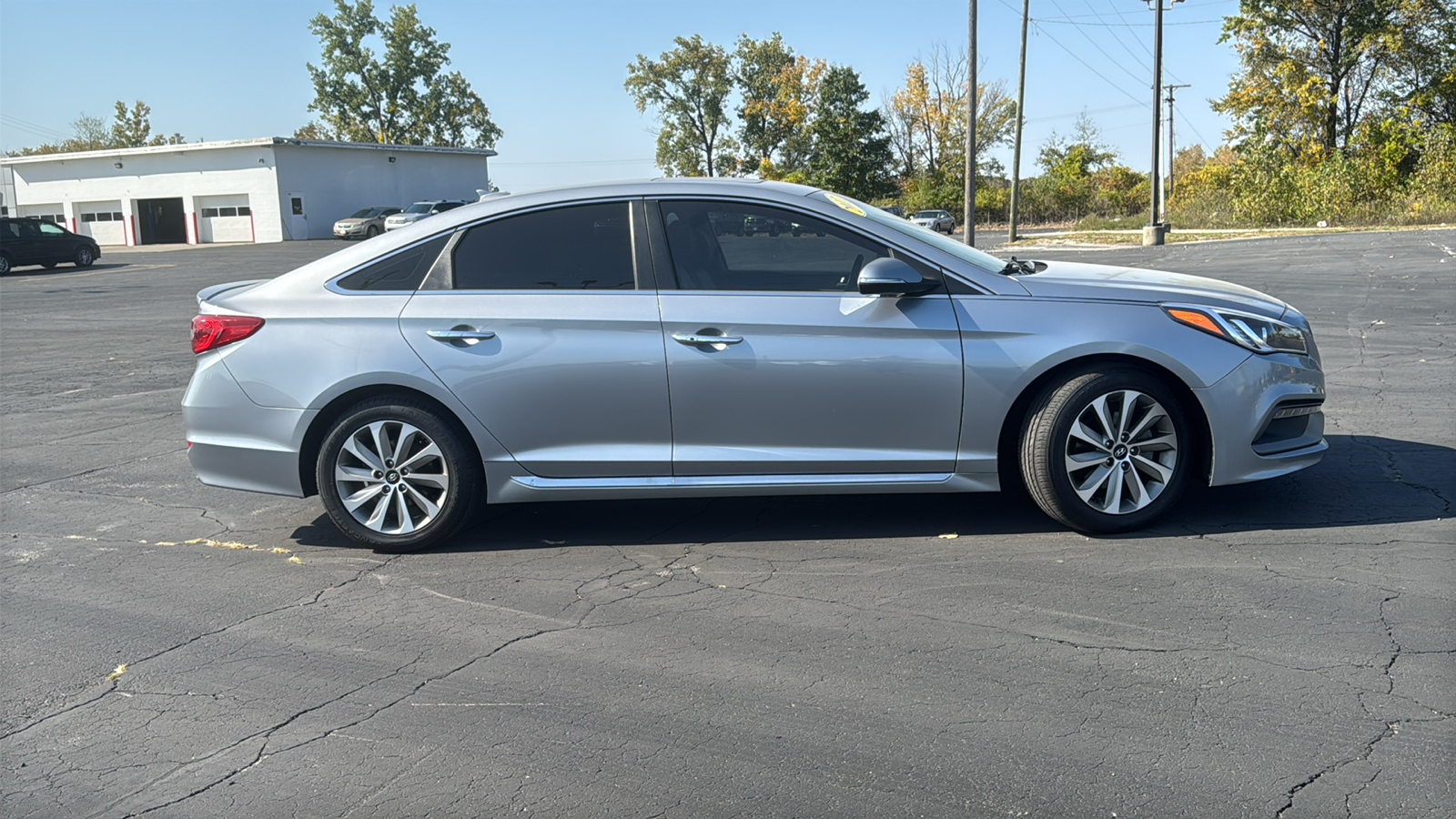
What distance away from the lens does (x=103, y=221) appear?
60.7m

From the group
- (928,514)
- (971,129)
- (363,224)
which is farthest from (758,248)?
(363,224)

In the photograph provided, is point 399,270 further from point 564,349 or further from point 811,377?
point 811,377

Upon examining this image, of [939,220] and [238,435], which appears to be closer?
[238,435]

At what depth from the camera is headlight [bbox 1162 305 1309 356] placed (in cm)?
505

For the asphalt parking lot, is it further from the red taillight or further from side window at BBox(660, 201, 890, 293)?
side window at BBox(660, 201, 890, 293)

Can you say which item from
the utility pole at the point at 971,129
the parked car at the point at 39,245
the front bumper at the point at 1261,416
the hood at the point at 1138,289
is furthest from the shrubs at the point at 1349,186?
the parked car at the point at 39,245

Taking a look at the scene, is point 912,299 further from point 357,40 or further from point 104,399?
point 357,40

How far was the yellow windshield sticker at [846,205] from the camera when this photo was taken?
5.27 metres

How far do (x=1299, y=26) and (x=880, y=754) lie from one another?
52535 mm

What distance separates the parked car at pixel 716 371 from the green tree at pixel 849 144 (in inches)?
2475

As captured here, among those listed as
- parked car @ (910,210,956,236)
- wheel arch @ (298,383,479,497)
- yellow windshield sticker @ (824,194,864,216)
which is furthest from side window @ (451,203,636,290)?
parked car @ (910,210,956,236)

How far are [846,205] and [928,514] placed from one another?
158 cm

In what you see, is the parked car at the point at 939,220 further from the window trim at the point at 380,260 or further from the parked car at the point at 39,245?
the window trim at the point at 380,260

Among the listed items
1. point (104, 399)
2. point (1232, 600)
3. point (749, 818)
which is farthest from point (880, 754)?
point (104, 399)
